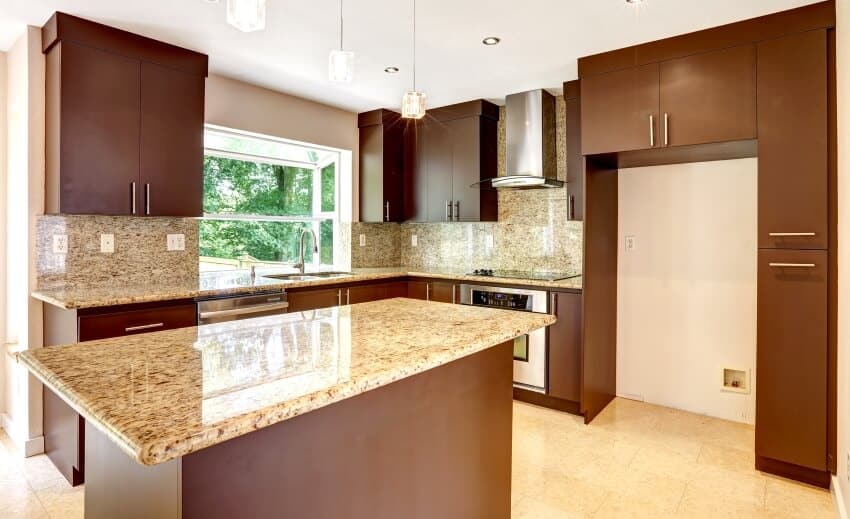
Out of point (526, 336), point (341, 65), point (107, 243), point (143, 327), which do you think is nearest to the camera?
point (341, 65)

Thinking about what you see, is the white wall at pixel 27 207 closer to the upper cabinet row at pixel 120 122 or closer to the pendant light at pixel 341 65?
the upper cabinet row at pixel 120 122

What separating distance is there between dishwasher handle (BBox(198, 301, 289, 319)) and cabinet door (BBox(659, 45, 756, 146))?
8.43 feet

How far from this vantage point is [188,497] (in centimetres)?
97

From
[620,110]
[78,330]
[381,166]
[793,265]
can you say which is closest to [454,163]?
[381,166]

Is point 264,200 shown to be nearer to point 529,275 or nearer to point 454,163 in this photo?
point 454,163

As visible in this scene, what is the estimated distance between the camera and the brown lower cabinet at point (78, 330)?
246cm

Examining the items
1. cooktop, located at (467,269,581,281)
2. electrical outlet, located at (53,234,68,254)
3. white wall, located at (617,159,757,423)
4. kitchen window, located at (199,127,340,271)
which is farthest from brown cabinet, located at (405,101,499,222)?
electrical outlet, located at (53,234,68,254)

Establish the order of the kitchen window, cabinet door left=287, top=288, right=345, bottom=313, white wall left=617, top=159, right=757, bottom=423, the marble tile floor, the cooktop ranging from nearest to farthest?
the marble tile floor → white wall left=617, top=159, right=757, bottom=423 → cabinet door left=287, top=288, right=345, bottom=313 → the cooktop → the kitchen window

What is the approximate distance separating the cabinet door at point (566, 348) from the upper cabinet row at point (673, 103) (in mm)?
1006

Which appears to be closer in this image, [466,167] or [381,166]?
[466,167]

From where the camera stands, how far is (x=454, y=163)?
443 centimetres

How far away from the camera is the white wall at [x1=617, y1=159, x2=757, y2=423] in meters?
3.30

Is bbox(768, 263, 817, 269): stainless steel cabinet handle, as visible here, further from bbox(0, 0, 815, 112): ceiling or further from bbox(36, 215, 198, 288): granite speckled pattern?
bbox(36, 215, 198, 288): granite speckled pattern

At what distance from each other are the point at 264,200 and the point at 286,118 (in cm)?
70
